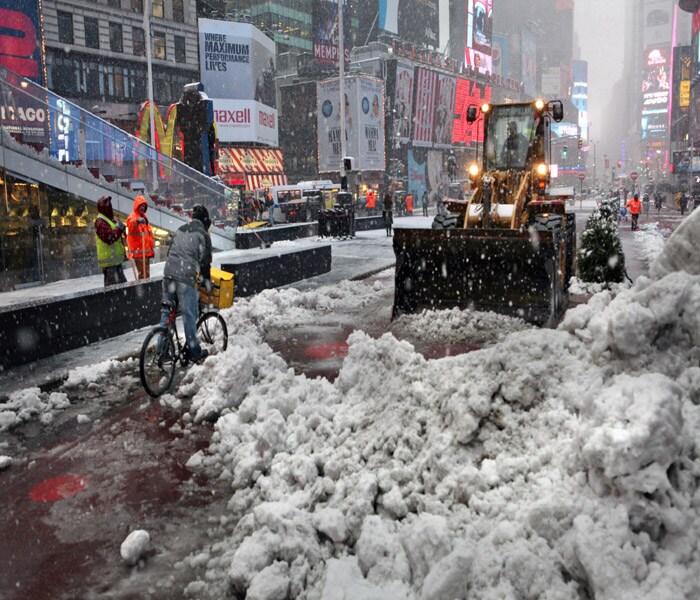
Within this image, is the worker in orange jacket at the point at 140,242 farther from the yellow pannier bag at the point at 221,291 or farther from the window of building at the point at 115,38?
the window of building at the point at 115,38

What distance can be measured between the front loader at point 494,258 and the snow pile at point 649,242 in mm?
6486

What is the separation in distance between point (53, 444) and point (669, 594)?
5.27 m

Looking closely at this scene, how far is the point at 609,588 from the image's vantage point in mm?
3131

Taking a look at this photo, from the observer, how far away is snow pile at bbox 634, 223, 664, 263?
19623mm

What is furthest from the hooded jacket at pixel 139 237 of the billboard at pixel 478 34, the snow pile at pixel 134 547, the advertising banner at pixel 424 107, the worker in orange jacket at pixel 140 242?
the billboard at pixel 478 34

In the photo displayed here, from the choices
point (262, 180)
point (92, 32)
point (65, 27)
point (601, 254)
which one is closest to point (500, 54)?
point (262, 180)

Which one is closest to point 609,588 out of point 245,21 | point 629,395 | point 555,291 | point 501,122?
point 629,395

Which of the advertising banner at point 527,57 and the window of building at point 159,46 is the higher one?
the advertising banner at point 527,57

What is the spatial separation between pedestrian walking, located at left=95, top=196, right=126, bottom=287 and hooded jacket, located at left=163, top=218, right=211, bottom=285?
448 cm

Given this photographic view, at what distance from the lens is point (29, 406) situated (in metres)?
6.91

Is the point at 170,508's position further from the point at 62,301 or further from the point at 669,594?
the point at 62,301

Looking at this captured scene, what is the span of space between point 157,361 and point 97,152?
537 inches

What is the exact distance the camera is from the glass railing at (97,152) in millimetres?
16406

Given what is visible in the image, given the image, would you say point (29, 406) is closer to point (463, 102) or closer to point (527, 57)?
point (463, 102)
